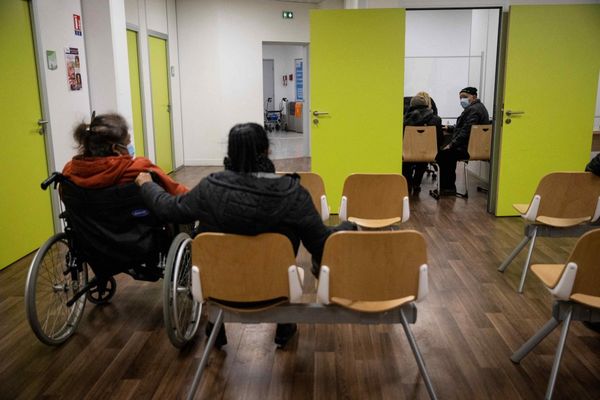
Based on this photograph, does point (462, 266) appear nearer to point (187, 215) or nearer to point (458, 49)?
point (187, 215)

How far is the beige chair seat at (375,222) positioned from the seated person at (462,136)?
324 centimetres

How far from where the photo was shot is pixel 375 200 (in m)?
3.46

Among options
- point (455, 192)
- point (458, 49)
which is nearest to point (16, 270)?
point (455, 192)

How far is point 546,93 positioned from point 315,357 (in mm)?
3806

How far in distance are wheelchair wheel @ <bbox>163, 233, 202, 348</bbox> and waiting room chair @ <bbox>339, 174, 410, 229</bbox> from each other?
109 cm

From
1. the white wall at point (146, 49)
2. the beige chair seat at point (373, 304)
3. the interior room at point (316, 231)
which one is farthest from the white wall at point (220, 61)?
the beige chair seat at point (373, 304)

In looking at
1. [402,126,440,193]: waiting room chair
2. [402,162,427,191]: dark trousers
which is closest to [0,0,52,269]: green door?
[402,126,440,193]: waiting room chair

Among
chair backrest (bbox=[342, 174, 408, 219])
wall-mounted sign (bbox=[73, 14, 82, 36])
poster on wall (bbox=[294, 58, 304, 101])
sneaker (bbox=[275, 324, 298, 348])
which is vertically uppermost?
wall-mounted sign (bbox=[73, 14, 82, 36])

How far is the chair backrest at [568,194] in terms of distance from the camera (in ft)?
10.9

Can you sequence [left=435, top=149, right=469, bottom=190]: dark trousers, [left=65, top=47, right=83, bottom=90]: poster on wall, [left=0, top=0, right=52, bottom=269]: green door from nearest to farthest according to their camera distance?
[left=0, top=0, right=52, bottom=269]: green door → [left=65, top=47, right=83, bottom=90]: poster on wall → [left=435, top=149, right=469, bottom=190]: dark trousers

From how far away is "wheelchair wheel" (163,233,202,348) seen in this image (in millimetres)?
2490

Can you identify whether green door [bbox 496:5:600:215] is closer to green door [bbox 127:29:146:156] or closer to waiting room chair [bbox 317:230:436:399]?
waiting room chair [bbox 317:230:436:399]

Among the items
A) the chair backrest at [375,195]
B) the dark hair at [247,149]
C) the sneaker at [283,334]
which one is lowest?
the sneaker at [283,334]

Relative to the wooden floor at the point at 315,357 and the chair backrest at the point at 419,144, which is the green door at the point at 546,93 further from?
the wooden floor at the point at 315,357
